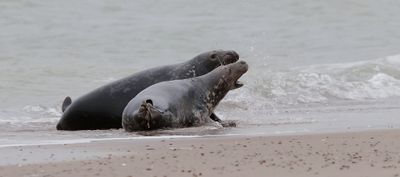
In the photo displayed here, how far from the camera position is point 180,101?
842 cm

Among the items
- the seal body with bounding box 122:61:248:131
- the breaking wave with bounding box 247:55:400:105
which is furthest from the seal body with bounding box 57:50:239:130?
the breaking wave with bounding box 247:55:400:105

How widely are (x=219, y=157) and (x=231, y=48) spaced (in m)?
12.1

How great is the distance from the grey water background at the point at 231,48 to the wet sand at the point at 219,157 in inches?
37.9

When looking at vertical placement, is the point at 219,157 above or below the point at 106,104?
below

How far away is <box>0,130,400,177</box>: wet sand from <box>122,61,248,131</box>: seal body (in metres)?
1.07

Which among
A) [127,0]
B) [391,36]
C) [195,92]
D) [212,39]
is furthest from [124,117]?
[127,0]

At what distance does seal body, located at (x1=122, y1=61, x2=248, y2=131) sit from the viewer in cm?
785

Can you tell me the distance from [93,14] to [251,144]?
14287 millimetres

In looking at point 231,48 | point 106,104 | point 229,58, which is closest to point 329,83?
point 229,58

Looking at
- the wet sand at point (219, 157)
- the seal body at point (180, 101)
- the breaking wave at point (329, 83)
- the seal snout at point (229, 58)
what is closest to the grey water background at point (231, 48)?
the breaking wave at point (329, 83)

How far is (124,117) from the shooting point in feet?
26.2

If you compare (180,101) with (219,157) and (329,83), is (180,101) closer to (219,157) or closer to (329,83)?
(219,157)

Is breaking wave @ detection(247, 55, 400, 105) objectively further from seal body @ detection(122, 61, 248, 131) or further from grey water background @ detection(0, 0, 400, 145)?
seal body @ detection(122, 61, 248, 131)

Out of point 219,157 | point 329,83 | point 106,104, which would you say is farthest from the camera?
point 329,83
